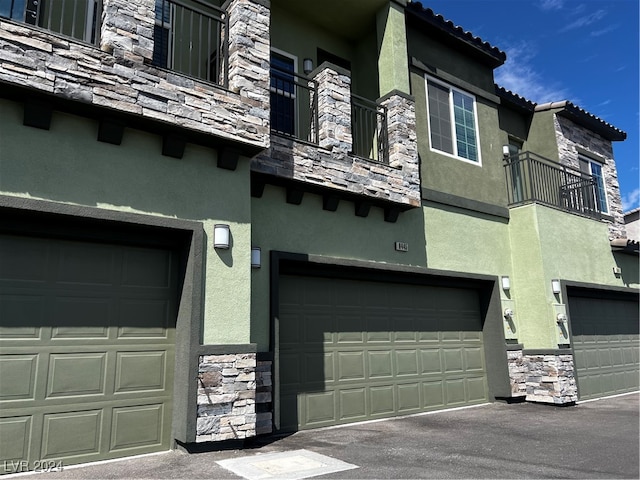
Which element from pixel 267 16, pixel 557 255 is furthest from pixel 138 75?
pixel 557 255

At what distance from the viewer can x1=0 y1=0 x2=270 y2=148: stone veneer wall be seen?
517 cm

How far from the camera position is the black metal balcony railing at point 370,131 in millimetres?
9750

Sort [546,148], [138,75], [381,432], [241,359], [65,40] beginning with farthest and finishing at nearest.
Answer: [546,148] → [381,432] → [241,359] → [138,75] → [65,40]

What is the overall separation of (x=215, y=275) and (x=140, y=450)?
2330 mm

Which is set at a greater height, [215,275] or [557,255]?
[557,255]

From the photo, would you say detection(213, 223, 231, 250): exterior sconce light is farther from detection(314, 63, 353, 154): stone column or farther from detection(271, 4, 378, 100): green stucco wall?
detection(271, 4, 378, 100): green stucco wall

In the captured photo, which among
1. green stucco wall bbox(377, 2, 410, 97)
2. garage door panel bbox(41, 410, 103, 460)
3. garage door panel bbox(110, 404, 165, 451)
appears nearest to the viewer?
garage door panel bbox(41, 410, 103, 460)

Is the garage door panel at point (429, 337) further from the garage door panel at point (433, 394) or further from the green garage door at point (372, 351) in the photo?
the garage door panel at point (433, 394)

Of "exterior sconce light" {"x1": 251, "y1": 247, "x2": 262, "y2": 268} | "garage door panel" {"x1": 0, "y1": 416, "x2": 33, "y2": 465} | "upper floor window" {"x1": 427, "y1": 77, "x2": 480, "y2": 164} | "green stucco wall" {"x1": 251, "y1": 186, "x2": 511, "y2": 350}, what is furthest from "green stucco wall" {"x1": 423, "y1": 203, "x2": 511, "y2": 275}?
"garage door panel" {"x1": 0, "y1": 416, "x2": 33, "y2": 465}

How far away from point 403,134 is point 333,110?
70.2 inches

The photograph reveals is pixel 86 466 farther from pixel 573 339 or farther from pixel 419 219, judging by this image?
pixel 573 339

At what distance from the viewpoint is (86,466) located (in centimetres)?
540

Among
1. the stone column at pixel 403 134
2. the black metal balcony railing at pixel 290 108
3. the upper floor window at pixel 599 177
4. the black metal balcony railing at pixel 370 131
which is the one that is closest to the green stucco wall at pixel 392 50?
the stone column at pixel 403 134

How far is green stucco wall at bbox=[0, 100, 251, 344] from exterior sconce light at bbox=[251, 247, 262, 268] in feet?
1.84
